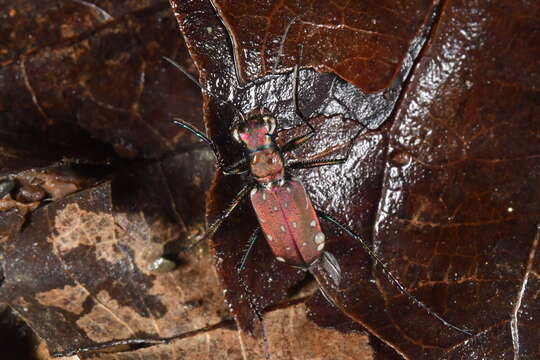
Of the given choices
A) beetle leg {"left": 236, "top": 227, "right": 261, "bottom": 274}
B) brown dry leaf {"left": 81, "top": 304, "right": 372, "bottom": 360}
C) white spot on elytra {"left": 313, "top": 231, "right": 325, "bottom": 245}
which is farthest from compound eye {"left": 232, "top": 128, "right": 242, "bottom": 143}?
brown dry leaf {"left": 81, "top": 304, "right": 372, "bottom": 360}

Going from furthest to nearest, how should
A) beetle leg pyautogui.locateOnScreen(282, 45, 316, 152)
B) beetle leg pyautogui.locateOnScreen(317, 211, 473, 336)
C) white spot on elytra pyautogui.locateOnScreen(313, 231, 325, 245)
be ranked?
white spot on elytra pyautogui.locateOnScreen(313, 231, 325, 245) → beetle leg pyautogui.locateOnScreen(317, 211, 473, 336) → beetle leg pyautogui.locateOnScreen(282, 45, 316, 152)

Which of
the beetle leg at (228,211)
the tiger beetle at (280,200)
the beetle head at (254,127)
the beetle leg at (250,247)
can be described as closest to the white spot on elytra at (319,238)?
the tiger beetle at (280,200)

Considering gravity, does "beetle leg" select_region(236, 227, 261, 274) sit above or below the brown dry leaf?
above

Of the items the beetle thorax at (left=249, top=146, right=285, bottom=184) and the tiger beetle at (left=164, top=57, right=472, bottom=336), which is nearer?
the tiger beetle at (left=164, top=57, right=472, bottom=336)

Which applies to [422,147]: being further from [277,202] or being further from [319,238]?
[277,202]

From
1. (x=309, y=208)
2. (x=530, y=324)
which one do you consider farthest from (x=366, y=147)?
(x=530, y=324)

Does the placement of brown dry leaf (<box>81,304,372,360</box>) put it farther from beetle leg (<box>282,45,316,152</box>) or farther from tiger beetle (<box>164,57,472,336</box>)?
beetle leg (<box>282,45,316,152</box>)

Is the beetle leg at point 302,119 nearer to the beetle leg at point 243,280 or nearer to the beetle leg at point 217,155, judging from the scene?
the beetle leg at point 217,155

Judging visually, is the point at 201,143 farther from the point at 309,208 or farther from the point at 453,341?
the point at 453,341

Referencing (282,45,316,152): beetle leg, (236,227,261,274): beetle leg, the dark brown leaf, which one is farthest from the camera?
(236,227,261,274): beetle leg
